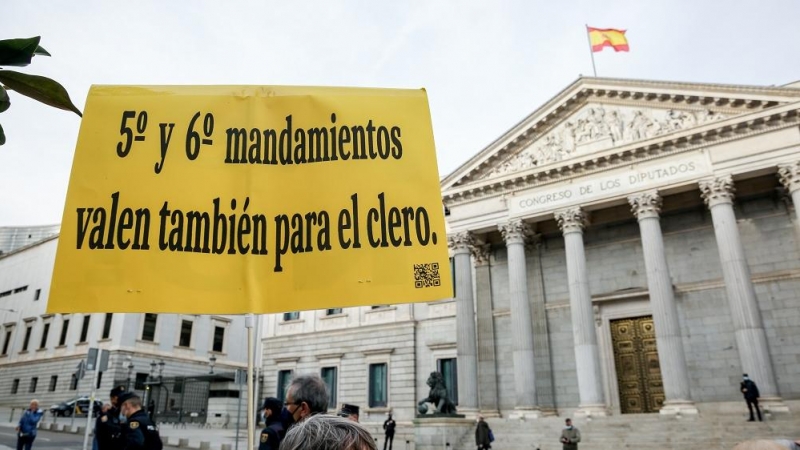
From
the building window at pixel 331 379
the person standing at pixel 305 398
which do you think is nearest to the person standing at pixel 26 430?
the person standing at pixel 305 398

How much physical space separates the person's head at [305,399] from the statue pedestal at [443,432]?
17.9m

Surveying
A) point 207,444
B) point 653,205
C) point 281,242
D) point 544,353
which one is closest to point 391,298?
point 281,242

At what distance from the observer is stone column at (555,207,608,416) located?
2052cm

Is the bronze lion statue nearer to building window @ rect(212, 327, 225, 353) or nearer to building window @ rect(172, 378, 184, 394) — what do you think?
building window @ rect(172, 378, 184, 394)

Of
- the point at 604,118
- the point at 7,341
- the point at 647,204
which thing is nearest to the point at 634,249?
the point at 647,204

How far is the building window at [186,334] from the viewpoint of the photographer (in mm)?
40875

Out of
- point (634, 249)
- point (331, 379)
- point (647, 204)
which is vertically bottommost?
point (331, 379)

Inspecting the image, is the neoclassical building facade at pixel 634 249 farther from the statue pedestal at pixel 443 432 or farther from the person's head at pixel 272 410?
the person's head at pixel 272 410

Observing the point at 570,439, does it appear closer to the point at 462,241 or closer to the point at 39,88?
the point at 462,241

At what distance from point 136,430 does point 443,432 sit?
56.3 ft

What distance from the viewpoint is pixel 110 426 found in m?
6.51

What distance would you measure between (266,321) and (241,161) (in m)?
34.6

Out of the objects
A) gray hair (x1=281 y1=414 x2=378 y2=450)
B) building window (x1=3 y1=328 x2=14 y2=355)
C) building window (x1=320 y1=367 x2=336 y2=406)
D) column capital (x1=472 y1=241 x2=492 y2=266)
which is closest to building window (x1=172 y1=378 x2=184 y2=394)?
building window (x1=320 y1=367 x2=336 y2=406)

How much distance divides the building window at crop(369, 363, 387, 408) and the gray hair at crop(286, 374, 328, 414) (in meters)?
26.5
